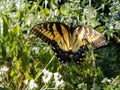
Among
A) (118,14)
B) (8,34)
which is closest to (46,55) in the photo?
(8,34)

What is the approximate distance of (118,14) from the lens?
3.95 metres

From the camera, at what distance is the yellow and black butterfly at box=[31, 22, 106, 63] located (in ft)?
9.96

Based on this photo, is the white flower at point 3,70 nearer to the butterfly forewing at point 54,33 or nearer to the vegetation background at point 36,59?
the vegetation background at point 36,59

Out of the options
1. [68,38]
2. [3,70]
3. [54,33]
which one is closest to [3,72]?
[3,70]

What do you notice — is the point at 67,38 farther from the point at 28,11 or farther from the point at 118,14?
→ the point at 118,14

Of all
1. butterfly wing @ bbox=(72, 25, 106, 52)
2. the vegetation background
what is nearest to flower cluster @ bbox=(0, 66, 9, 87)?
the vegetation background

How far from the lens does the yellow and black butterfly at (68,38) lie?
9.96 ft

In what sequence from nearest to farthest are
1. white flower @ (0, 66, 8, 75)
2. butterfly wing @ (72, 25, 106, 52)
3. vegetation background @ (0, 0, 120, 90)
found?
white flower @ (0, 66, 8, 75)
vegetation background @ (0, 0, 120, 90)
butterfly wing @ (72, 25, 106, 52)

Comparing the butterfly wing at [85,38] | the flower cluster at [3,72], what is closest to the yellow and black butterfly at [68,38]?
the butterfly wing at [85,38]

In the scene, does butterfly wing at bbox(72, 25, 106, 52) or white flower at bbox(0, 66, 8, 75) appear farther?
butterfly wing at bbox(72, 25, 106, 52)

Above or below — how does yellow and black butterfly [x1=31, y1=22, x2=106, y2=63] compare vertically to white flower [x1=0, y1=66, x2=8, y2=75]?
above

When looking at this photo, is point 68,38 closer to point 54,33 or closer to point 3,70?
point 54,33

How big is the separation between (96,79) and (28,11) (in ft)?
2.28

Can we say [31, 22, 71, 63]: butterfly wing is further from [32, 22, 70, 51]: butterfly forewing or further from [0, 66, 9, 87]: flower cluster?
[0, 66, 9, 87]: flower cluster
